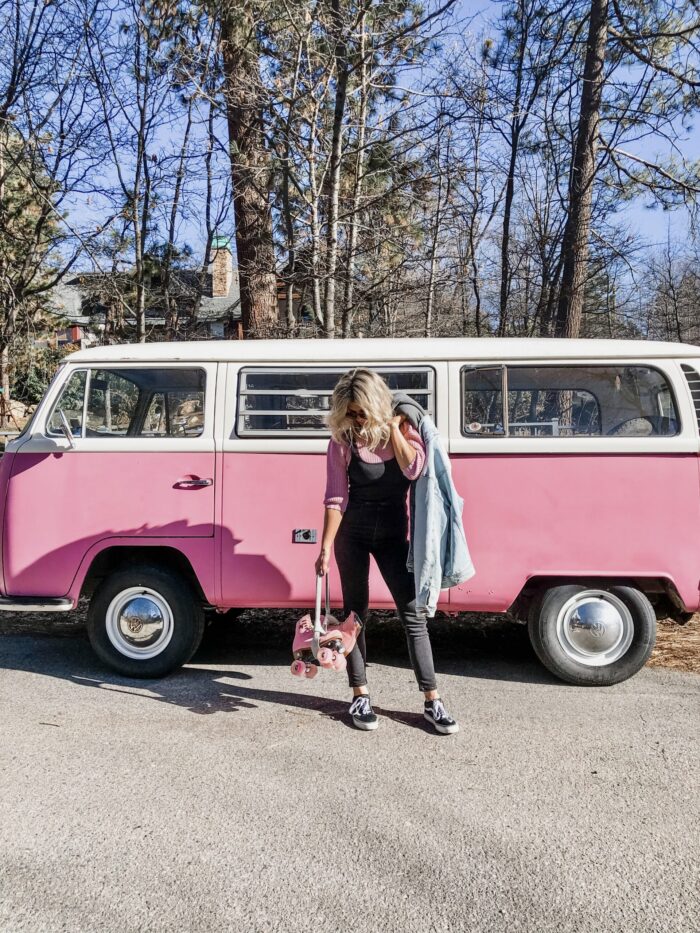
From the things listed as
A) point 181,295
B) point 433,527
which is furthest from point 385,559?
point 181,295

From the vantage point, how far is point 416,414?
156 inches

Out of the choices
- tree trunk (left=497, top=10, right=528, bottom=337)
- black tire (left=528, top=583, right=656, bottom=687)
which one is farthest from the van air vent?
tree trunk (left=497, top=10, right=528, bottom=337)

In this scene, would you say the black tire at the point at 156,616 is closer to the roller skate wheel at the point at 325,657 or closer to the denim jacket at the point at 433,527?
the roller skate wheel at the point at 325,657

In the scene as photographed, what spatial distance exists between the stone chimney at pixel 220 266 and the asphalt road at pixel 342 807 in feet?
23.4

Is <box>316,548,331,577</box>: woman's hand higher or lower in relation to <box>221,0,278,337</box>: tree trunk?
lower

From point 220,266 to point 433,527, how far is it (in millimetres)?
7965

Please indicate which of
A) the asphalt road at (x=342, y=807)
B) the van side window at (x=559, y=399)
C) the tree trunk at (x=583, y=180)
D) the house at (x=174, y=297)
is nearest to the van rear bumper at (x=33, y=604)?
the asphalt road at (x=342, y=807)

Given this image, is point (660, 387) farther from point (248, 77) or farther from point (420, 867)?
point (248, 77)

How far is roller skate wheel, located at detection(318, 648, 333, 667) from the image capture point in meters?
3.80

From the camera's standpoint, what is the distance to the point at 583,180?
1096 centimetres

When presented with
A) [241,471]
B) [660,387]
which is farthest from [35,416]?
[660,387]

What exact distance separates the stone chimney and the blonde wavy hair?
7.28m

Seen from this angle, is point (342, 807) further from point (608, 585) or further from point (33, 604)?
point (33, 604)

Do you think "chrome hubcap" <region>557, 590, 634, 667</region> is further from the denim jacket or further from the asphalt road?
the denim jacket
